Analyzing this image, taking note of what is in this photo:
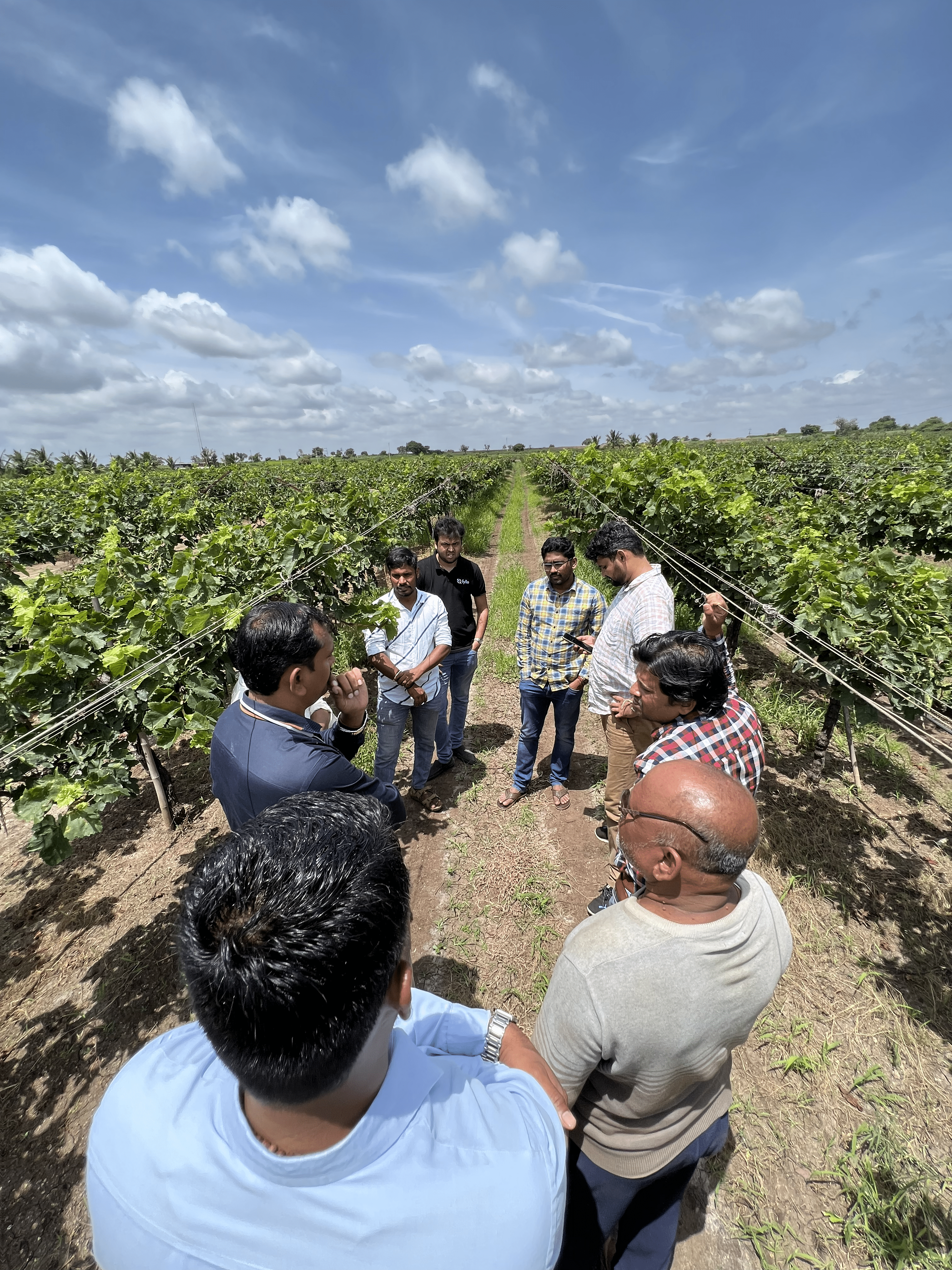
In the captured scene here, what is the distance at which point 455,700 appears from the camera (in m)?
5.26

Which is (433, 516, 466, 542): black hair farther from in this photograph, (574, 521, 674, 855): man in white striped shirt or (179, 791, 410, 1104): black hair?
(179, 791, 410, 1104): black hair

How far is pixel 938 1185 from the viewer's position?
2.25 metres

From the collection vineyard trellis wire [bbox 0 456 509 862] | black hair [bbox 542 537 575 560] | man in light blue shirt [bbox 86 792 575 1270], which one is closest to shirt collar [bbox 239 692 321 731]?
man in light blue shirt [bbox 86 792 575 1270]

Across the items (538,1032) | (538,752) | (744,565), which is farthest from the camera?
(744,565)

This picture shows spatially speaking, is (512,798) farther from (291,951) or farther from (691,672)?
(291,951)

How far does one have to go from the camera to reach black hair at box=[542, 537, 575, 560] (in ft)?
13.1

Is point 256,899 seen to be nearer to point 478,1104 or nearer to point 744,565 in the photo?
point 478,1104

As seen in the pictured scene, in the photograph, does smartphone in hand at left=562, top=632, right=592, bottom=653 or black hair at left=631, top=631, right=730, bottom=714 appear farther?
smartphone in hand at left=562, top=632, right=592, bottom=653

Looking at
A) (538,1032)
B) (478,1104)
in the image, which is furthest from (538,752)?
(478,1104)

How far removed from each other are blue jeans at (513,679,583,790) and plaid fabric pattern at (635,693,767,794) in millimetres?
1948

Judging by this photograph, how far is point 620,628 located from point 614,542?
1.96 feet

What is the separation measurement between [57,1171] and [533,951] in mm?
2626

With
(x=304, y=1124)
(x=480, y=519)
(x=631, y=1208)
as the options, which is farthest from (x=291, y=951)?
(x=480, y=519)

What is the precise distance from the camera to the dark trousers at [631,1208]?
1.67 meters
